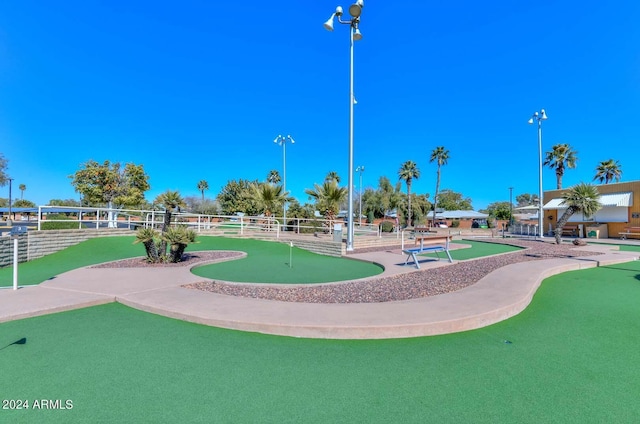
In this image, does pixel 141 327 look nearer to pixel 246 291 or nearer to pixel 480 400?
pixel 246 291

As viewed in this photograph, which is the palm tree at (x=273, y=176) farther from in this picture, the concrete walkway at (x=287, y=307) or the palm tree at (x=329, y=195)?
the concrete walkway at (x=287, y=307)

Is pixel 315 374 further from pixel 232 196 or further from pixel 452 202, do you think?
pixel 452 202

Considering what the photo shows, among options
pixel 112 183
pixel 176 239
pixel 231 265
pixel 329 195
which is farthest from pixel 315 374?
pixel 112 183

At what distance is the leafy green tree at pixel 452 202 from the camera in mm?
77656

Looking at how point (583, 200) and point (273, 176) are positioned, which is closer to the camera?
point (583, 200)

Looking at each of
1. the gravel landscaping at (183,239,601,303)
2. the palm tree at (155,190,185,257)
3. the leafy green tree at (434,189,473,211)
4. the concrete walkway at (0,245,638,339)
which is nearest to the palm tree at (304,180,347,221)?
the palm tree at (155,190,185,257)

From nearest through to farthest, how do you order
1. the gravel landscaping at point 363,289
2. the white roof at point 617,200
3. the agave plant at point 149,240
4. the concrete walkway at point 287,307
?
the concrete walkway at point 287,307, the gravel landscaping at point 363,289, the agave plant at point 149,240, the white roof at point 617,200

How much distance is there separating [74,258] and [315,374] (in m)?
11.2

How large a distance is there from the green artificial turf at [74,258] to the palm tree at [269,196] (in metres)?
8.39

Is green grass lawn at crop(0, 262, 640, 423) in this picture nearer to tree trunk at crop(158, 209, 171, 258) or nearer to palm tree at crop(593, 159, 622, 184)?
tree trunk at crop(158, 209, 171, 258)

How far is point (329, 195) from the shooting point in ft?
62.0

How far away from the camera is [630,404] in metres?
2.61

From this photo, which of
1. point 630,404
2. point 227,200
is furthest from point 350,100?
point 227,200

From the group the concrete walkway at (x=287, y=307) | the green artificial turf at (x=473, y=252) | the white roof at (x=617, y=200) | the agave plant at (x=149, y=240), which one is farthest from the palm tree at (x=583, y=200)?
the agave plant at (x=149, y=240)
